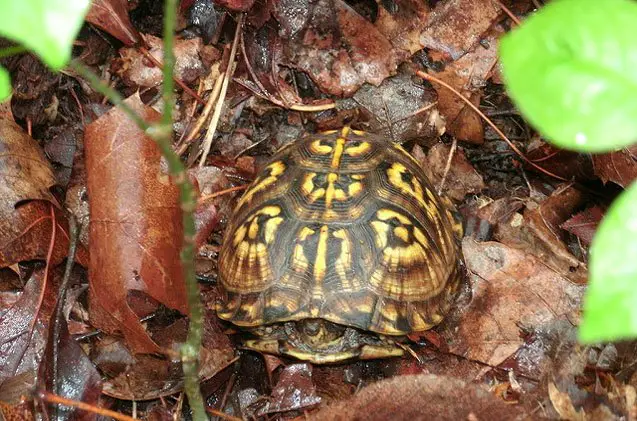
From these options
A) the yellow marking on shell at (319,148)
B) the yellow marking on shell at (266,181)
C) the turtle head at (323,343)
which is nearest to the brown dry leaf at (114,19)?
the yellow marking on shell at (266,181)

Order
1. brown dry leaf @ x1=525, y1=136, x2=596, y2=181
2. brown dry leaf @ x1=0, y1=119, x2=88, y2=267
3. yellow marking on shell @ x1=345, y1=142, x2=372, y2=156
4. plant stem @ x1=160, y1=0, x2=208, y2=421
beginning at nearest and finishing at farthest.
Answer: plant stem @ x1=160, y1=0, x2=208, y2=421
brown dry leaf @ x1=0, y1=119, x2=88, y2=267
yellow marking on shell @ x1=345, y1=142, x2=372, y2=156
brown dry leaf @ x1=525, y1=136, x2=596, y2=181

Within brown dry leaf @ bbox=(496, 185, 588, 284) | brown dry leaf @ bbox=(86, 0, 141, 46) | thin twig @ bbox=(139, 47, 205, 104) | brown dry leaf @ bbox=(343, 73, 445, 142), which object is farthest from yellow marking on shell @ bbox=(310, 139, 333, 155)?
brown dry leaf @ bbox=(86, 0, 141, 46)

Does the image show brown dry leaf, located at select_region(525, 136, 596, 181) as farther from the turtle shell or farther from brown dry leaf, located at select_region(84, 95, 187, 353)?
brown dry leaf, located at select_region(84, 95, 187, 353)

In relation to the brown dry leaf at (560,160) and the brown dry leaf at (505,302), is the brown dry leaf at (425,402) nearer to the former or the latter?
the brown dry leaf at (505,302)

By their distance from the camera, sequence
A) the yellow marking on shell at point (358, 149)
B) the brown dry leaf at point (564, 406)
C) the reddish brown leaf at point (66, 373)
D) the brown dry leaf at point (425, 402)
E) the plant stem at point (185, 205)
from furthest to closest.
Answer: the yellow marking on shell at point (358, 149) < the reddish brown leaf at point (66, 373) < the brown dry leaf at point (564, 406) < the brown dry leaf at point (425, 402) < the plant stem at point (185, 205)

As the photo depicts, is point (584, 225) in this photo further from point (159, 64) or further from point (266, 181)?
point (159, 64)

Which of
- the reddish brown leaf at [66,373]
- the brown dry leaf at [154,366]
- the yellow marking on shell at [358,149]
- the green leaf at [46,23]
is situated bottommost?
the brown dry leaf at [154,366]

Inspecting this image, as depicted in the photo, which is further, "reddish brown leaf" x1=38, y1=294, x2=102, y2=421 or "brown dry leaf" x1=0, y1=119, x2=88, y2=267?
"brown dry leaf" x1=0, y1=119, x2=88, y2=267
